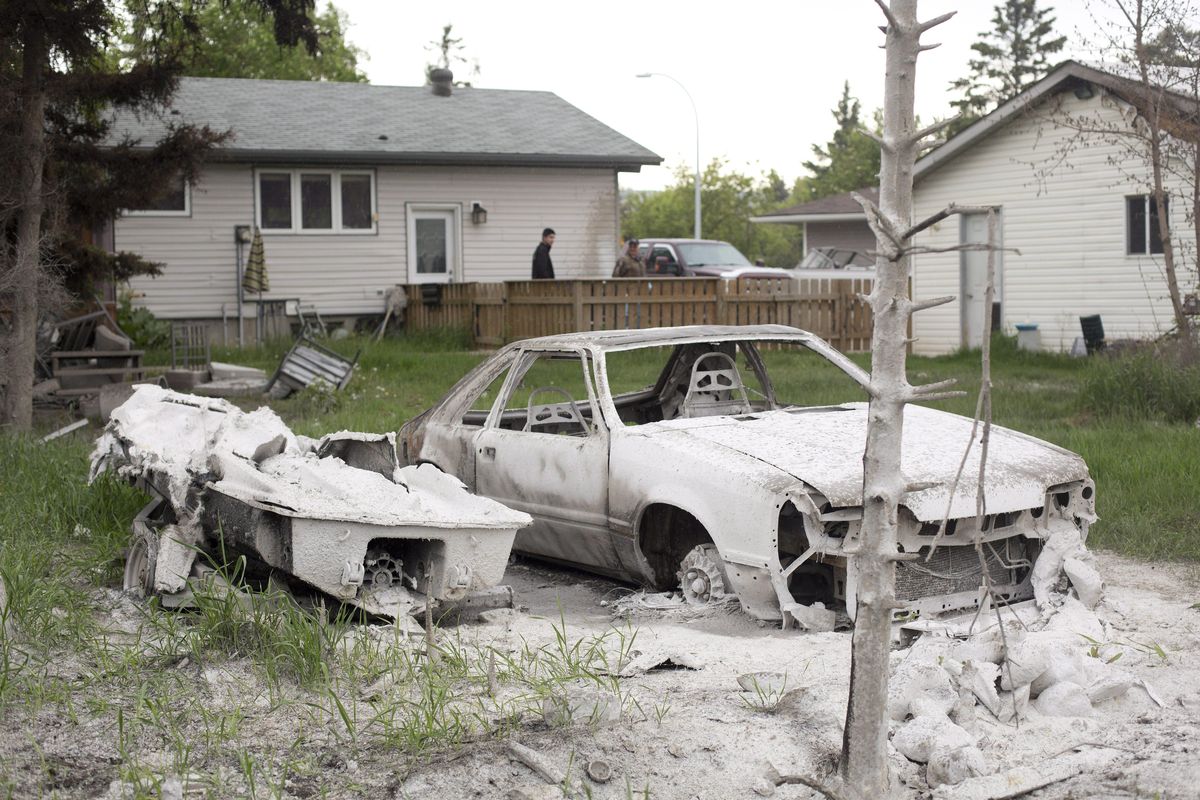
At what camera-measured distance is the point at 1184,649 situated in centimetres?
568

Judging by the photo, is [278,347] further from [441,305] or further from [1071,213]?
[1071,213]

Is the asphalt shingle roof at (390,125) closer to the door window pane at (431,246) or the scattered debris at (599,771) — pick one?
the door window pane at (431,246)

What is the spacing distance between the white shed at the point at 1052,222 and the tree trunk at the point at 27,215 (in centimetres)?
1297

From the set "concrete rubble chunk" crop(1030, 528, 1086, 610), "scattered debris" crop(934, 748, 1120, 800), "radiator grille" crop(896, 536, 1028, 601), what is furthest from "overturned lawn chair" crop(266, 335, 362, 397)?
"scattered debris" crop(934, 748, 1120, 800)

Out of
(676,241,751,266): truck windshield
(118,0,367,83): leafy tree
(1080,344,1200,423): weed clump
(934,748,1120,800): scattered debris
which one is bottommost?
(934,748,1120,800): scattered debris

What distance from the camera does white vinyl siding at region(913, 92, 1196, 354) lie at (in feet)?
65.5

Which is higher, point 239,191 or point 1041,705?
point 239,191

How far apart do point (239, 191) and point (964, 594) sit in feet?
64.4

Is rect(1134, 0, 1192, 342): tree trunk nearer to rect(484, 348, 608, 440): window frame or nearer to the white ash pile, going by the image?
rect(484, 348, 608, 440): window frame

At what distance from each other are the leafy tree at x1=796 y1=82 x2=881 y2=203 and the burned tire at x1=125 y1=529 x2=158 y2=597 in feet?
141

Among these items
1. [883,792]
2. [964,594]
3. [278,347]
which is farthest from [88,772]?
[278,347]

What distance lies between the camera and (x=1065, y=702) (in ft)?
15.7

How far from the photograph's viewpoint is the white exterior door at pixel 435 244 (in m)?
25.0

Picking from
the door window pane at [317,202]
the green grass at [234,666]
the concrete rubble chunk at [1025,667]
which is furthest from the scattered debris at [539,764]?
the door window pane at [317,202]
